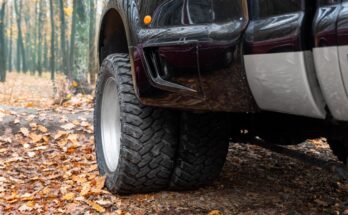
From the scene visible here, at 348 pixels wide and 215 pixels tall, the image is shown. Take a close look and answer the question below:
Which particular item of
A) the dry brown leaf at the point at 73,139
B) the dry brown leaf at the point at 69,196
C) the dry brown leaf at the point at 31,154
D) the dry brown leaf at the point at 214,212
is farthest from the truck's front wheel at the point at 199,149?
the dry brown leaf at the point at 73,139

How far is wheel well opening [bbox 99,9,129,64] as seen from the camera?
3.58 meters

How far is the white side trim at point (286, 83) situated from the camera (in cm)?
172

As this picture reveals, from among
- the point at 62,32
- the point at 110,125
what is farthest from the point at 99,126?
the point at 62,32

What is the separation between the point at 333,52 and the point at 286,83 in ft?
0.92

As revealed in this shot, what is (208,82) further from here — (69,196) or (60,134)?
(60,134)

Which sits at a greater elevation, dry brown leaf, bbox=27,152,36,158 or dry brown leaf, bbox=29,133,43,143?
dry brown leaf, bbox=29,133,43,143

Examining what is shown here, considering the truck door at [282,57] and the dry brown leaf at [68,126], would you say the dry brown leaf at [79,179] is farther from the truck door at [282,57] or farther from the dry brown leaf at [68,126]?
the truck door at [282,57]

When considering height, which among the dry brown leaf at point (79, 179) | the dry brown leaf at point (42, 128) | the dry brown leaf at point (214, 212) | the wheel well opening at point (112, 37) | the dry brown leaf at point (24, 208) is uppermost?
the wheel well opening at point (112, 37)

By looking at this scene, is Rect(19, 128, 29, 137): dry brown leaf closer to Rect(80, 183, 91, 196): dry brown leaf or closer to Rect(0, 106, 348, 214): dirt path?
Rect(0, 106, 348, 214): dirt path

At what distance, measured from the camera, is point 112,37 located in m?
3.79

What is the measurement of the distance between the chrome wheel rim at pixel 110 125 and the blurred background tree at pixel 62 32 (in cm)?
101

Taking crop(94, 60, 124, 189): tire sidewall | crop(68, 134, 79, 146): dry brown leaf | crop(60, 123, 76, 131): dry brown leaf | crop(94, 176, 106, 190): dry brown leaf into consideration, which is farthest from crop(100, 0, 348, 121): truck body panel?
crop(60, 123, 76, 131): dry brown leaf

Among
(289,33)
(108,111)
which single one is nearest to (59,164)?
(108,111)

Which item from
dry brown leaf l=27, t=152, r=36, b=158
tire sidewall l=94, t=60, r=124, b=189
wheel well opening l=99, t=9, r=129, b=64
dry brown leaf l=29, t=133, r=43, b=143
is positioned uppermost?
wheel well opening l=99, t=9, r=129, b=64
